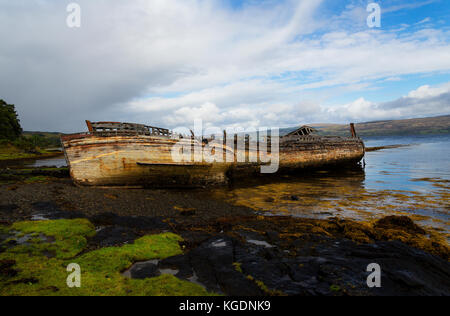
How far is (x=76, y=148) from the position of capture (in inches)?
563

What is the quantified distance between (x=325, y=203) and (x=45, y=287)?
13.2 meters

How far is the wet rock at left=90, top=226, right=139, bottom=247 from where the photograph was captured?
287 inches

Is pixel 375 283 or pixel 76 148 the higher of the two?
pixel 76 148

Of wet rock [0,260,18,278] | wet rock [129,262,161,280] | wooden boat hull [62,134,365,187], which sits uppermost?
wooden boat hull [62,134,365,187]

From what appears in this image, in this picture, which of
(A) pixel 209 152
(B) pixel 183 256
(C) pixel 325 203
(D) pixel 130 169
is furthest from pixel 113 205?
(C) pixel 325 203

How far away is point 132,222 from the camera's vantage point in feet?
31.0

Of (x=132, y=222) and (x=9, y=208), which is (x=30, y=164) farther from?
(x=132, y=222)

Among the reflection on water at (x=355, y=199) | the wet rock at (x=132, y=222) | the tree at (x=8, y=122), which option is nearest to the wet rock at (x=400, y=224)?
the reflection on water at (x=355, y=199)

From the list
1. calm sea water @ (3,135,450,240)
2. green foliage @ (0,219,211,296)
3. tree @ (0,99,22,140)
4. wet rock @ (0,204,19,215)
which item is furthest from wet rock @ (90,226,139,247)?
tree @ (0,99,22,140)

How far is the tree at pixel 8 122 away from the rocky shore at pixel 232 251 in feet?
238

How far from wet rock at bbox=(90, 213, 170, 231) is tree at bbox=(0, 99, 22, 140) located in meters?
75.0

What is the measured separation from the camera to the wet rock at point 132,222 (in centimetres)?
909

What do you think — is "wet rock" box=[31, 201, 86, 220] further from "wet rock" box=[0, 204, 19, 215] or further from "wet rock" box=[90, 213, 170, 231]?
"wet rock" box=[90, 213, 170, 231]
